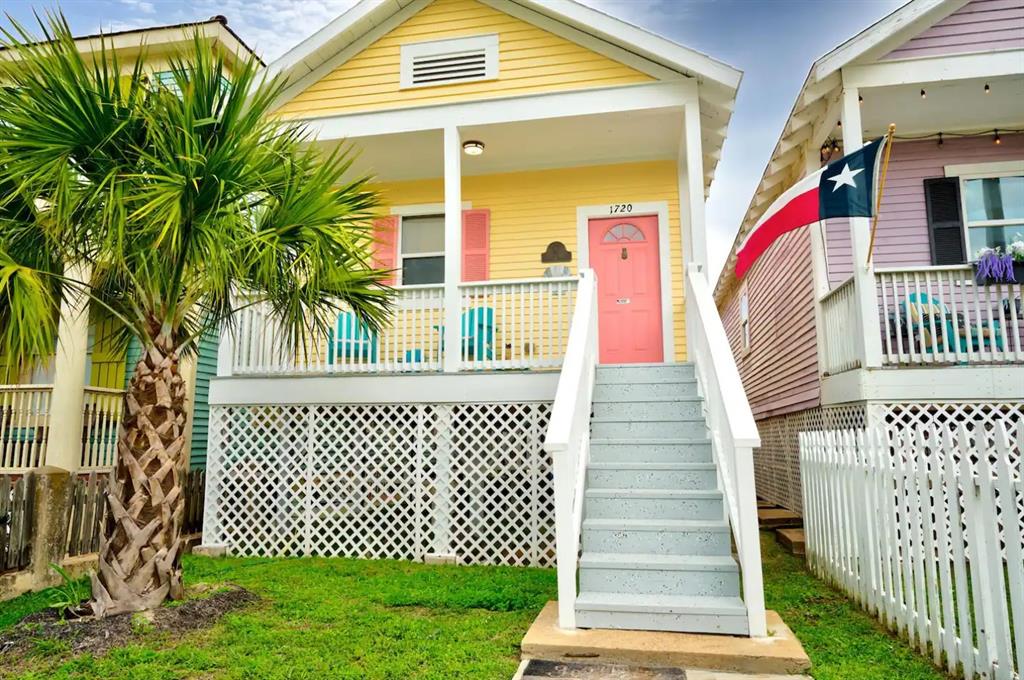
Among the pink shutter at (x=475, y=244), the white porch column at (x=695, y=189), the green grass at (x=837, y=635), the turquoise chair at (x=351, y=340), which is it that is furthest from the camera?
the pink shutter at (x=475, y=244)

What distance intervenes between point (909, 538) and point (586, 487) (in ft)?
7.41

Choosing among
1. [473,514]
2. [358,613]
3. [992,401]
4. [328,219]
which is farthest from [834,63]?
[358,613]

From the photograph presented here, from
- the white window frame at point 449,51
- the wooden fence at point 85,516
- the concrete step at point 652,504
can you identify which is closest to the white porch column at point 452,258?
the white window frame at point 449,51

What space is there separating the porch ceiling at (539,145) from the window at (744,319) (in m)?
6.57

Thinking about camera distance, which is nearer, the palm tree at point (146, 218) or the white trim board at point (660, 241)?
the palm tree at point (146, 218)

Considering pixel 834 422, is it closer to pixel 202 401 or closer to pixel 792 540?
pixel 792 540

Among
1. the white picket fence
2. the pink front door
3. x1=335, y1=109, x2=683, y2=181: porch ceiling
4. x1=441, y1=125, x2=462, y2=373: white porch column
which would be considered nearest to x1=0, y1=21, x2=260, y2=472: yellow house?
x1=335, y1=109, x2=683, y2=181: porch ceiling

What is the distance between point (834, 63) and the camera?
23.9 ft

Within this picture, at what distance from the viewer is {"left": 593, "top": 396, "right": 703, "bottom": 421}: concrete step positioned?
620 centimetres

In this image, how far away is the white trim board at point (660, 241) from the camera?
8742 mm

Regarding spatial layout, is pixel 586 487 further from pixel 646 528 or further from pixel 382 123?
pixel 382 123

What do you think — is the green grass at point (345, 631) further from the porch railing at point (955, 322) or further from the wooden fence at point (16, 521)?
the porch railing at point (955, 322)

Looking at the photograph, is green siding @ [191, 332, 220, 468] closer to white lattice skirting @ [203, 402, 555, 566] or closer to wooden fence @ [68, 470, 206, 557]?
white lattice skirting @ [203, 402, 555, 566]

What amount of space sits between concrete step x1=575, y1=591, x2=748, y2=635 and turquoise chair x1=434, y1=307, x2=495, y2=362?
11.9 ft
